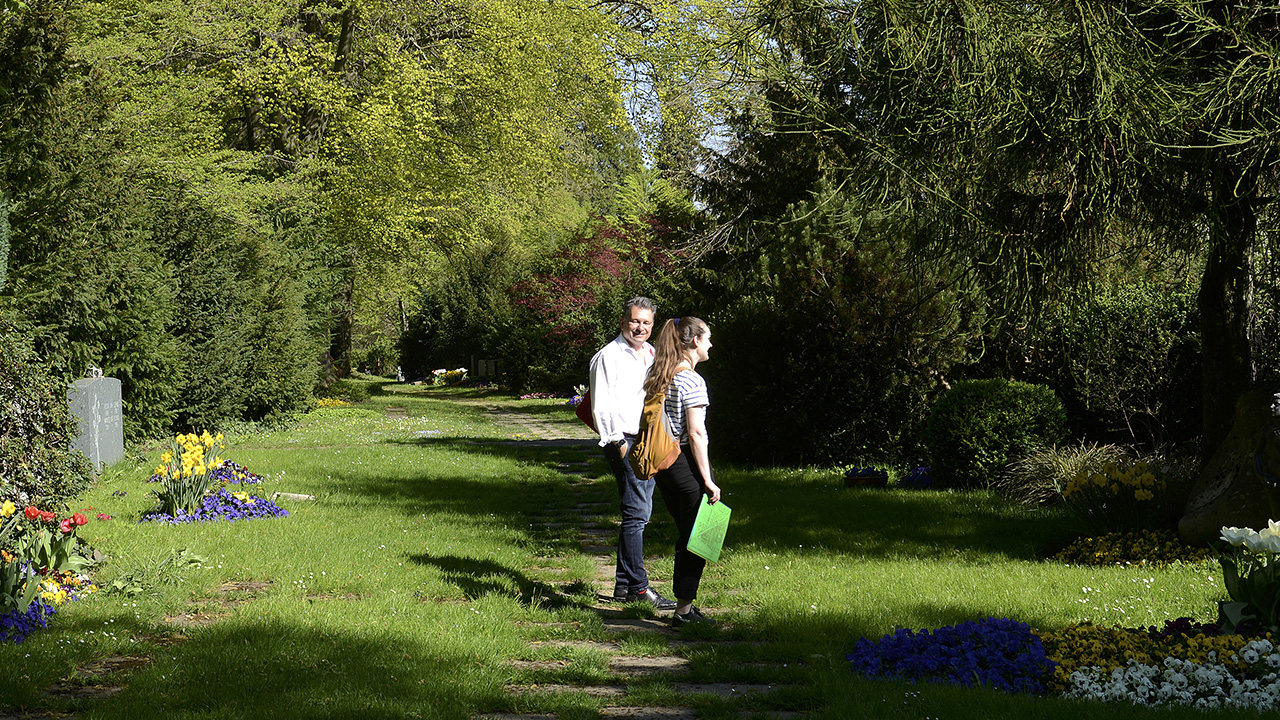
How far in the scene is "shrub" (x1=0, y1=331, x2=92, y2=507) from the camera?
6090mm

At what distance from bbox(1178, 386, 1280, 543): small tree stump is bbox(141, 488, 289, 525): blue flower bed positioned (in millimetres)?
7389

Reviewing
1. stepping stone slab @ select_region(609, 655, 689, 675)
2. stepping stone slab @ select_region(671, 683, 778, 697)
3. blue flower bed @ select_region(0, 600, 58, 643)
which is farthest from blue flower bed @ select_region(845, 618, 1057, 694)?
blue flower bed @ select_region(0, 600, 58, 643)

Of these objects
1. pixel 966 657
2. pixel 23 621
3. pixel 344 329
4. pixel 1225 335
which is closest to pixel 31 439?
pixel 23 621

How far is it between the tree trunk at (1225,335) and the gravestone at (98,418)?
34.8 feet

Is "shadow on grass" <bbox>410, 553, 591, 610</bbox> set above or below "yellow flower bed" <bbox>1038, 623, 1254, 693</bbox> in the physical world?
below

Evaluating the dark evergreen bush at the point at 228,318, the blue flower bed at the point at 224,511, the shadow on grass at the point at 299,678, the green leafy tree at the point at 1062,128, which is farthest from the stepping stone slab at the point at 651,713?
the dark evergreen bush at the point at 228,318

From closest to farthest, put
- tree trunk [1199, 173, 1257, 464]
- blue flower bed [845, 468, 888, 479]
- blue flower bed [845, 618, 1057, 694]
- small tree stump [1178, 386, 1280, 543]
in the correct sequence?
blue flower bed [845, 618, 1057, 694]
small tree stump [1178, 386, 1280, 543]
tree trunk [1199, 173, 1257, 464]
blue flower bed [845, 468, 888, 479]

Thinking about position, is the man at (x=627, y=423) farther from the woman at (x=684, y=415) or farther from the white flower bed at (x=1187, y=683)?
the white flower bed at (x=1187, y=683)

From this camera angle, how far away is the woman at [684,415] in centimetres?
553

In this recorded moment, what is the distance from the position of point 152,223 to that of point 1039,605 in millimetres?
14039

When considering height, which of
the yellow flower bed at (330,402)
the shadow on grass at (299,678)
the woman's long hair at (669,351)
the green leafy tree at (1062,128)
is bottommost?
the yellow flower bed at (330,402)

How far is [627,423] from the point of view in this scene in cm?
593

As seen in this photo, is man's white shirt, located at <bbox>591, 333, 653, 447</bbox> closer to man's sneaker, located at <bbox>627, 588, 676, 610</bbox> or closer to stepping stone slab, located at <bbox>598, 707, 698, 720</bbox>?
man's sneaker, located at <bbox>627, 588, 676, 610</bbox>

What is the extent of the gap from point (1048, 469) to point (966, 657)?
5.62 metres
